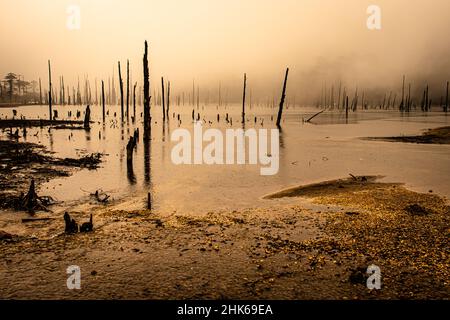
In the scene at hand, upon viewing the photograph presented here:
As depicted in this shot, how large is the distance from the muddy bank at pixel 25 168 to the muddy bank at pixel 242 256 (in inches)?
163

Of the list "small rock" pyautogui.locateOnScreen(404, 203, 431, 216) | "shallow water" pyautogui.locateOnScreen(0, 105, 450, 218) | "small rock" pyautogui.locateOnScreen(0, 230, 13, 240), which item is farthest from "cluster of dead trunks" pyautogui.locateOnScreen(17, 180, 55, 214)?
"small rock" pyautogui.locateOnScreen(404, 203, 431, 216)

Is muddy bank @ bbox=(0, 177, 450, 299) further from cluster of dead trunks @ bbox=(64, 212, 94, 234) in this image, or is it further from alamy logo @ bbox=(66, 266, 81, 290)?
cluster of dead trunks @ bbox=(64, 212, 94, 234)

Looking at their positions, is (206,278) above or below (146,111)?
below

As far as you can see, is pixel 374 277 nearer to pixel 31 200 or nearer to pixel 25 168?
pixel 31 200

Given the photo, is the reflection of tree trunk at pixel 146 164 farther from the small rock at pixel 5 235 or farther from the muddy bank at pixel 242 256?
the small rock at pixel 5 235

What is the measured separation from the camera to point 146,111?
2802cm

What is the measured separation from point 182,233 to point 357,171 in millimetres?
13893

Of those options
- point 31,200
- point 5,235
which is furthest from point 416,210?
point 31,200

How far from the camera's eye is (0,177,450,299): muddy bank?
616 cm

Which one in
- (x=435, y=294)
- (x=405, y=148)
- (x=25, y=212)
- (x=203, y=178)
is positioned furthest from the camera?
(x=405, y=148)

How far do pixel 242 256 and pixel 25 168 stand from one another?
14901 millimetres
